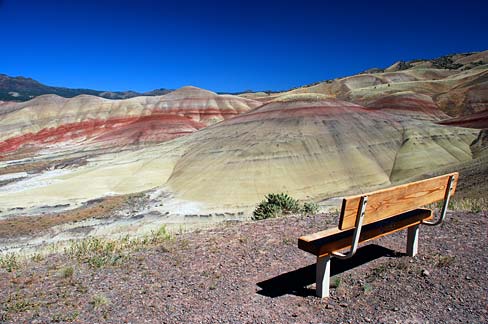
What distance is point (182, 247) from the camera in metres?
6.86

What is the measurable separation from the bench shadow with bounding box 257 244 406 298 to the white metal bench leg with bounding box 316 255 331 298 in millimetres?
190

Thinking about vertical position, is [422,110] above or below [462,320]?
above

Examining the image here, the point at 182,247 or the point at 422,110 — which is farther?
the point at 422,110

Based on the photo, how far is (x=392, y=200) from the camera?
16.5 ft

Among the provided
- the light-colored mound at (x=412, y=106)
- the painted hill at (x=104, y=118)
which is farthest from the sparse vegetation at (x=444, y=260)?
the painted hill at (x=104, y=118)

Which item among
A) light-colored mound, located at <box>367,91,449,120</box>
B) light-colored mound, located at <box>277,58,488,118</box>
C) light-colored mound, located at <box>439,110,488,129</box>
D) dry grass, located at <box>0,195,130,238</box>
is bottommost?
dry grass, located at <box>0,195,130,238</box>

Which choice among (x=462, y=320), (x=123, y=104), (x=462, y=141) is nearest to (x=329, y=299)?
(x=462, y=320)

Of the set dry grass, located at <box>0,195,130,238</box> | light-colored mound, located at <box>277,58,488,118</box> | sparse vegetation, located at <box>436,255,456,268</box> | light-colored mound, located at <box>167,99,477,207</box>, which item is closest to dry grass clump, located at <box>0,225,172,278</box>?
sparse vegetation, located at <box>436,255,456,268</box>

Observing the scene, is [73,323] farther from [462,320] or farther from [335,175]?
[335,175]

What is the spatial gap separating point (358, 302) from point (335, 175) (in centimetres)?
3624

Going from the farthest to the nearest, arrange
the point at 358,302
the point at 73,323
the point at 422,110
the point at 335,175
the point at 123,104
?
the point at 123,104
the point at 422,110
the point at 335,175
the point at 358,302
the point at 73,323

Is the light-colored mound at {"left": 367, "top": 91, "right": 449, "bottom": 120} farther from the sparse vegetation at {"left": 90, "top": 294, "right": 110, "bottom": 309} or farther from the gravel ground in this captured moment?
the sparse vegetation at {"left": 90, "top": 294, "right": 110, "bottom": 309}

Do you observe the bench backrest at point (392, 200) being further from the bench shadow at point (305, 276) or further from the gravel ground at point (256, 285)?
the bench shadow at point (305, 276)

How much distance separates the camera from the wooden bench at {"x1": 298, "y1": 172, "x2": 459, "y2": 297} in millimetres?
4539
